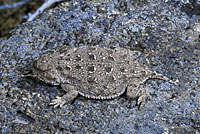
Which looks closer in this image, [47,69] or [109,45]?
[47,69]

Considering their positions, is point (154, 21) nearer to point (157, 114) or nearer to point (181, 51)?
point (181, 51)

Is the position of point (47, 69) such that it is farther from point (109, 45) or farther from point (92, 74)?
point (109, 45)

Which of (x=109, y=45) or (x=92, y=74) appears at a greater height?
(x=109, y=45)

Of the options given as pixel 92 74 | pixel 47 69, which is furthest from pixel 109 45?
pixel 47 69

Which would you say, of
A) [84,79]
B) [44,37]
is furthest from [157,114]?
[44,37]

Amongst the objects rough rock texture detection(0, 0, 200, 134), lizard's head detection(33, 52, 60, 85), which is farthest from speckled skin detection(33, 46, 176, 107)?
rough rock texture detection(0, 0, 200, 134)

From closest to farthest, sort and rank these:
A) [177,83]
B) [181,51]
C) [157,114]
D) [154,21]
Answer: [157,114] → [177,83] → [181,51] → [154,21]

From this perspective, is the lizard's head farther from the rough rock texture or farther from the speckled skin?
the rough rock texture

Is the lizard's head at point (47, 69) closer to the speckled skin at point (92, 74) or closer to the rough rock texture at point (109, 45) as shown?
the speckled skin at point (92, 74)
